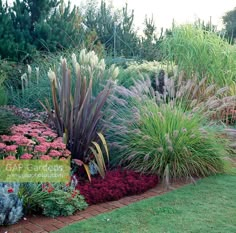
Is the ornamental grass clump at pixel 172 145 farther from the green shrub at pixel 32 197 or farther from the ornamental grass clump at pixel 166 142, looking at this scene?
the green shrub at pixel 32 197

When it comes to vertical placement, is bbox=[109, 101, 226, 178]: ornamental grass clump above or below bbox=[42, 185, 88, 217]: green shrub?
above

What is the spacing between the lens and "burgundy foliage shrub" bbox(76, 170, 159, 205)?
354cm

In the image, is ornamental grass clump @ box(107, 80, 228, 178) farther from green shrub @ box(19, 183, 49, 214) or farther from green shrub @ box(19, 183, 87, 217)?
green shrub @ box(19, 183, 49, 214)

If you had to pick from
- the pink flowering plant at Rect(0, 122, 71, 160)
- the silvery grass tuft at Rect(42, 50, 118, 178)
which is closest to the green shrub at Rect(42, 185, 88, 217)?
the pink flowering plant at Rect(0, 122, 71, 160)

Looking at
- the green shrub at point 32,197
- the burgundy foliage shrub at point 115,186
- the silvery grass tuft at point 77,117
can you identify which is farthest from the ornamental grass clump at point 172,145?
the green shrub at point 32,197

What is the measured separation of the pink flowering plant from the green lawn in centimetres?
87

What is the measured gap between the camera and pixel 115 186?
373 cm

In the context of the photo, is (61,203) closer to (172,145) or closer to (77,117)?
(77,117)

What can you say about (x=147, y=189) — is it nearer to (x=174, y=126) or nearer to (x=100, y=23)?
(x=174, y=126)

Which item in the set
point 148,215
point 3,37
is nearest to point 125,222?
point 148,215

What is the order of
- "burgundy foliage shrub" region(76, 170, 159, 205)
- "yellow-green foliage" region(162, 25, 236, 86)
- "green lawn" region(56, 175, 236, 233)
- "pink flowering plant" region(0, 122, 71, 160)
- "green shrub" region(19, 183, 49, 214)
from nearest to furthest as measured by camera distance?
"green lawn" region(56, 175, 236, 233), "green shrub" region(19, 183, 49, 214), "pink flowering plant" region(0, 122, 71, 160), "burgundy foliage shrub" region(76, 170, 159, 205), "yellow-green foliage" region(162, 25, 236, 86)

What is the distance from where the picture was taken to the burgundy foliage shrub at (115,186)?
3.54 m

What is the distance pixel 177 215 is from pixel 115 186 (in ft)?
2.82

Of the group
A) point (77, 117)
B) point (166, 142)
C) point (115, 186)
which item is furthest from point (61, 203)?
point (166, 142)
